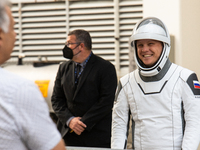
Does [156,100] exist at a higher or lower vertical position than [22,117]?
lower

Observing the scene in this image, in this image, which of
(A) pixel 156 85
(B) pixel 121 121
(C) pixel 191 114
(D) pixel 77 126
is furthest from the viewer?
(D) pixel 77 126

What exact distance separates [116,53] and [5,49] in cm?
523

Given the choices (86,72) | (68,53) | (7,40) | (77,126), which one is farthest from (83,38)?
(7,40)

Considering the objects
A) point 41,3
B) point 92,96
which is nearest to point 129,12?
point 41,3

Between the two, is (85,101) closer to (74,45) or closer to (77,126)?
(77,126)

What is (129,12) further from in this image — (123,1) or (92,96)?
(92,96)

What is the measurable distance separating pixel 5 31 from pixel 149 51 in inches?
56.9

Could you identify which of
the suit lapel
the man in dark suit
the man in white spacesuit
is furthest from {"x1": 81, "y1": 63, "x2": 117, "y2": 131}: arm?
the man in white spacesuit

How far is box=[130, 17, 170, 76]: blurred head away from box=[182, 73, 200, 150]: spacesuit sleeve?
0.26m

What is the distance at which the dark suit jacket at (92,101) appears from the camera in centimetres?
346

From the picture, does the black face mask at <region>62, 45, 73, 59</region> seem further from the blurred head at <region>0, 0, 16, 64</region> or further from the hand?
the blurred head at <region>0, 0, 16, 64</region>

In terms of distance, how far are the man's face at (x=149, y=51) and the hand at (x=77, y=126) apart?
4.22 ft

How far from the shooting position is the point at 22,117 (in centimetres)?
103

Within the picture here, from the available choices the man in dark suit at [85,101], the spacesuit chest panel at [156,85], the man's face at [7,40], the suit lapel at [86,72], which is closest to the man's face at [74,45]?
the man in dark suit at [85,101]
